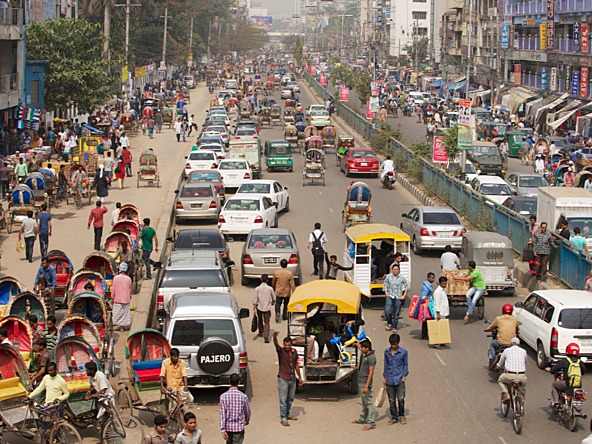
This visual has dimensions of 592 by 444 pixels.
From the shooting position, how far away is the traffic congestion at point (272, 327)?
15109 mm

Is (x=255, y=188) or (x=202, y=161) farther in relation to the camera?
(x=202, y=161)

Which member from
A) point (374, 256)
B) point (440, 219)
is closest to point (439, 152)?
point (440, 219)

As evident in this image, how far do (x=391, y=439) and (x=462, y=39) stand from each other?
102 m

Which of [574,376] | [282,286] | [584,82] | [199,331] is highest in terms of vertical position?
[584,82]

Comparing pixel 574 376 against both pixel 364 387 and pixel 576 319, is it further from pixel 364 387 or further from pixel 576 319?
pixel 364 387

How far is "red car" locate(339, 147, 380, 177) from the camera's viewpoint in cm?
→ 4600

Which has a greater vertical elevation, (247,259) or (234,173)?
(234,173)

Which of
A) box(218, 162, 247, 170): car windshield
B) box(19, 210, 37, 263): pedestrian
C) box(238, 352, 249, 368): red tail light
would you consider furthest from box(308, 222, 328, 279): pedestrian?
box(218, 162, 247, 170): car windshield

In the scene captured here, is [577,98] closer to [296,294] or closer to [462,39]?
[462,39]

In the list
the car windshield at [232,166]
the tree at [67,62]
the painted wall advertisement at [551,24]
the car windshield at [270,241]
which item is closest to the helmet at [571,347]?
the car windshield at [270,241]

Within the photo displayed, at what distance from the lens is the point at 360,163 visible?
46.0 metres

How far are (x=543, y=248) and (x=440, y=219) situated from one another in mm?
4044

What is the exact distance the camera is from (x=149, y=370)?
1530 cm

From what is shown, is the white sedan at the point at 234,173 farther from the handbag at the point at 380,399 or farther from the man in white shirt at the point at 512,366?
the man in white shirt at the point at 512,366
